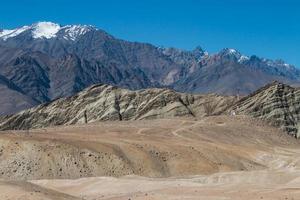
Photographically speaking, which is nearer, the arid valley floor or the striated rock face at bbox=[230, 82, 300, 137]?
the arid valley floor

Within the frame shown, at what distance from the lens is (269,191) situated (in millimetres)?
→ 55062

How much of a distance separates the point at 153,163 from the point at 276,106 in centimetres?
9942

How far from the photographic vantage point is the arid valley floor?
191ft

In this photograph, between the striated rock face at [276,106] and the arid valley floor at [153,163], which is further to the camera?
the striated rock face at [276,106]

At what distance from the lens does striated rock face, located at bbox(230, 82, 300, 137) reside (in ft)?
594

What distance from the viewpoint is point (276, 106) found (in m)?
183

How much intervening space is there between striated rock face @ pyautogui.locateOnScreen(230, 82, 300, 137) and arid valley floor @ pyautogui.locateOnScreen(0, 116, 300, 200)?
47.0 metres

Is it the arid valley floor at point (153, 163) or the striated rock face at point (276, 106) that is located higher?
the striated rock face at point (276, 106)

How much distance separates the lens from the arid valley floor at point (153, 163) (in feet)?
191

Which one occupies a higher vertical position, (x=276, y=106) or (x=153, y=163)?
(x=276, y=106)

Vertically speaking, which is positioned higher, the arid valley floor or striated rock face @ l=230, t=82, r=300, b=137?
striated rock face @ l=230, t=82, r=300, b=137

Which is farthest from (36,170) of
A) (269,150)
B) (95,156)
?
(269,150)

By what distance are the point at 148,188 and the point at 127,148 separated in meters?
25.3

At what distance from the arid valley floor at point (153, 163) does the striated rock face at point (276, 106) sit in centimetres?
4698
